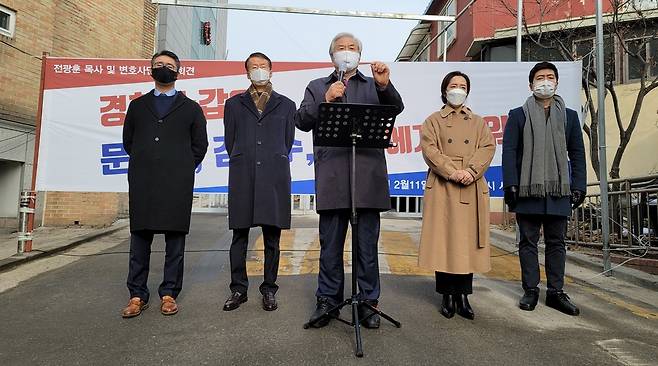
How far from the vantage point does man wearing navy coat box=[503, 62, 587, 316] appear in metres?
3.93

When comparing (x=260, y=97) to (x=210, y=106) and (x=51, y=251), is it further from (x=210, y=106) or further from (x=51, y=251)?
(x=51, y=251)

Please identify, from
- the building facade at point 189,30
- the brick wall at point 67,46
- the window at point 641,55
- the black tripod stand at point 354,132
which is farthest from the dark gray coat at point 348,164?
the building facade at point 189,30

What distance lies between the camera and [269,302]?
3.70 metres

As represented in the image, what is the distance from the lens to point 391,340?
3.02 metres

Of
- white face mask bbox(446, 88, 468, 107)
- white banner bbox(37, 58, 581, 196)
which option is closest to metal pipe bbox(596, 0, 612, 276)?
white banner bbox(37, 58, 581, 196)

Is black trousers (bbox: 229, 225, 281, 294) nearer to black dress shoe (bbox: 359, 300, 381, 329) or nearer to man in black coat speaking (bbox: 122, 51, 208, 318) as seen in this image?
man in black coat speaking (bbox: 122, 51, 208, 318)

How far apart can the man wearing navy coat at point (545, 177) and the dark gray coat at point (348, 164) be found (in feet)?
4.39

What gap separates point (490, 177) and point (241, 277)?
4.23 meters

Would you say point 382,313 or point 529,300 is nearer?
point 382,313

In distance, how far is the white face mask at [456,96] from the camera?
3785mm

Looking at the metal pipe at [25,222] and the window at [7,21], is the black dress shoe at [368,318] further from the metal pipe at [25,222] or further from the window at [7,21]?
the window at [7,21]

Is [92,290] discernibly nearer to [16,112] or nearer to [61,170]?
[61,170]

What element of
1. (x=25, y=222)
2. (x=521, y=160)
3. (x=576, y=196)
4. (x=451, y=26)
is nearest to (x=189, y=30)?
(x=451, y=26)

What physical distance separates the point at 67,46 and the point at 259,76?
7554mm
